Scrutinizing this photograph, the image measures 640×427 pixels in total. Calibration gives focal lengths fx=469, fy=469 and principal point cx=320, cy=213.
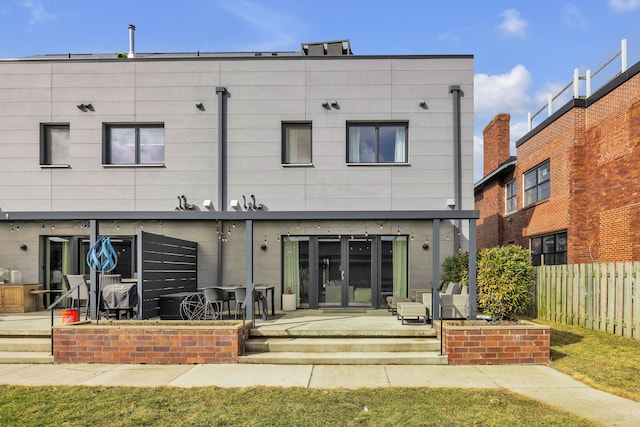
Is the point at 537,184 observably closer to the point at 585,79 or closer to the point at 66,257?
the point at 585,79

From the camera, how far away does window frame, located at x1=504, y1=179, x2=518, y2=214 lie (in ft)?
60.6

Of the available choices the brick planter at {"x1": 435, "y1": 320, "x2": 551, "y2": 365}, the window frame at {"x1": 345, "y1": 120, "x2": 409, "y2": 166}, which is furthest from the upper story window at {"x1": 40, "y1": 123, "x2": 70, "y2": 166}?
the brick planter at {"x1": 435, "y1": 320, "x2": 551, "y2": 365}

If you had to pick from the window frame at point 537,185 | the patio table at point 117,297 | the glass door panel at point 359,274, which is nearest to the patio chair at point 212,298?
the patio table at point 117,297

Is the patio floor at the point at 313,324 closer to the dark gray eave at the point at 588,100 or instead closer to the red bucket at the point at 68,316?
the red bucket at the point at 68,316

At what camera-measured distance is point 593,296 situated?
10.3 meters

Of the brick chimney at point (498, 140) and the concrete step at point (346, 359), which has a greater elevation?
the brick chimney at point (498, 140)

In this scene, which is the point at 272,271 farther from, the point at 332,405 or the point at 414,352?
the point at 332,405

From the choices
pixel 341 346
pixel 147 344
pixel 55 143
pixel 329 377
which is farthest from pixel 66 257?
pixel 329 377

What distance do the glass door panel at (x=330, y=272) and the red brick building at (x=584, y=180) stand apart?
7.01 m

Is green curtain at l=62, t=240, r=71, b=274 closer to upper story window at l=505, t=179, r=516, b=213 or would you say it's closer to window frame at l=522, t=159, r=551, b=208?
window frame at l=522, t=159, r=551, b=208

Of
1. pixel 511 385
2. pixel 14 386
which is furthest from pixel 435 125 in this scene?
pixel 14 386

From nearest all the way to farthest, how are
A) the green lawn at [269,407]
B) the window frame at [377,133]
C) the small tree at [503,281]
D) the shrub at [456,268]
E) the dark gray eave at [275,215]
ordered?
the green lawn at [269,407] → the small tree at [503,281] → the dark gray eave at [275,215] → the shrub at [456,268] → the window frame at [377,133]

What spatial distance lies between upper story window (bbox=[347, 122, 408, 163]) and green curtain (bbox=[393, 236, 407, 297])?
2126 mm

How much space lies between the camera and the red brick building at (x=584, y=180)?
1197cm
